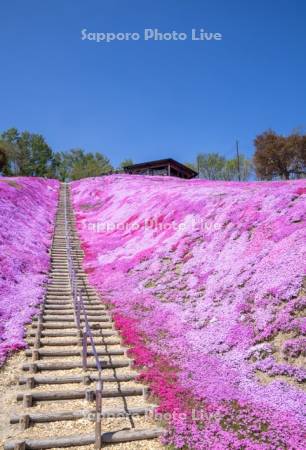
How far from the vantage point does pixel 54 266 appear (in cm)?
2553

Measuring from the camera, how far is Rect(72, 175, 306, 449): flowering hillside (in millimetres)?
10438

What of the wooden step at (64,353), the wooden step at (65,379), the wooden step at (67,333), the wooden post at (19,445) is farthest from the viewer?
the wooden step at (67,333)

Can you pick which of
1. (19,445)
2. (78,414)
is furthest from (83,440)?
(19,445)

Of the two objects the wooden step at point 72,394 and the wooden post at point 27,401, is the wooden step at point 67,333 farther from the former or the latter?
the wooden post at point 27,401

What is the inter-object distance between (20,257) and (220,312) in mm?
14034

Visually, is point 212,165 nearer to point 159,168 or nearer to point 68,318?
point 159,168

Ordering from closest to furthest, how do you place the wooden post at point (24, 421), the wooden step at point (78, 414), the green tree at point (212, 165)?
1. the wooden post at point (24, 421)
2. the wooden step at point (78, 414)
3. the green tree at point (212, 165)

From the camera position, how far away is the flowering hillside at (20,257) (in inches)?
632

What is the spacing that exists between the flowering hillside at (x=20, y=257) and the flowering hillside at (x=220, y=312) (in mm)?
3768

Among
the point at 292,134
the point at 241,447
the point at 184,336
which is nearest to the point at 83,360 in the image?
the point at 184,336

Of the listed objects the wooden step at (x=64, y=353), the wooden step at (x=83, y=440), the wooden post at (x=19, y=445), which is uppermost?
the wooden step at (x=64, y=353)

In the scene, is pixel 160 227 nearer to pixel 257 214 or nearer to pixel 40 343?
pixel 257 214

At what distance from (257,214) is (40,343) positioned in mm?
14425

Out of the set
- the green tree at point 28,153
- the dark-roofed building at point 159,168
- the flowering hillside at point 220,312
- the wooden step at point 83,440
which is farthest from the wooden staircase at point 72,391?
the green tree at point 28,153
